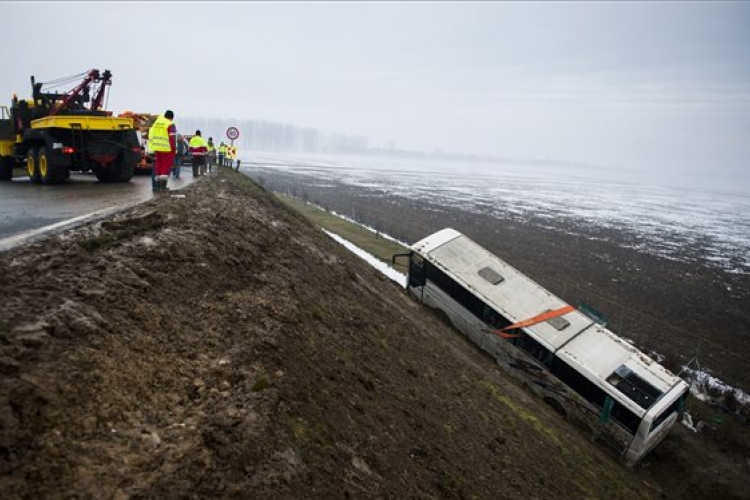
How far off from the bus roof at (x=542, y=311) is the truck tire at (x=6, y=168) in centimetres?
1385

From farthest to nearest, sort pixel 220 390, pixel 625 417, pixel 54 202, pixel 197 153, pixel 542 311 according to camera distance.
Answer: pixel 197 153 → pixel 542 311 → pixel 625 417 → pixel 54 202 → pixel 220 390

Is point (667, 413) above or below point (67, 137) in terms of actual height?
below

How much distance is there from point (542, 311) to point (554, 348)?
158 centimetres

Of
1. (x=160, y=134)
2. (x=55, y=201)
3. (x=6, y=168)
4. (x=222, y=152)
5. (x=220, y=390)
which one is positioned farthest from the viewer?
(x=222, y=152)

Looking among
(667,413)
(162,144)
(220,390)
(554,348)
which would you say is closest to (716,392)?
(667,413)

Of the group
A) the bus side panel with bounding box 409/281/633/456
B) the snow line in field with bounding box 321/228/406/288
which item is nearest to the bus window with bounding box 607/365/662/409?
the bus side panel with bounding box 409/281/633/456

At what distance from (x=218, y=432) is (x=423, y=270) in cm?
1297

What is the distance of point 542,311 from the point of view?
45.0ft

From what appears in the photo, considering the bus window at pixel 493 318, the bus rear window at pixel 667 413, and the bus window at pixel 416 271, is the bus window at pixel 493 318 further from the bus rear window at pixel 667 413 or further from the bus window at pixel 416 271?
the bus rear window at pixel 667 413

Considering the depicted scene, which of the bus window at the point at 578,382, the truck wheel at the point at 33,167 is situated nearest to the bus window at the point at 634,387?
the bus window at the point at 578,382

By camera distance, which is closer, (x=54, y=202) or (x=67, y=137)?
(x=54, y=202)

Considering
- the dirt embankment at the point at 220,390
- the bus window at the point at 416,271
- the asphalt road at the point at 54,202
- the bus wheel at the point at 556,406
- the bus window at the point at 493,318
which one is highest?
the asphalt road at the point at 54,202

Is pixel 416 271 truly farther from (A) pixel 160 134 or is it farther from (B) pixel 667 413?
(A) pixel 160 134

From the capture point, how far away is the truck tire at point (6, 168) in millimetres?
14083
